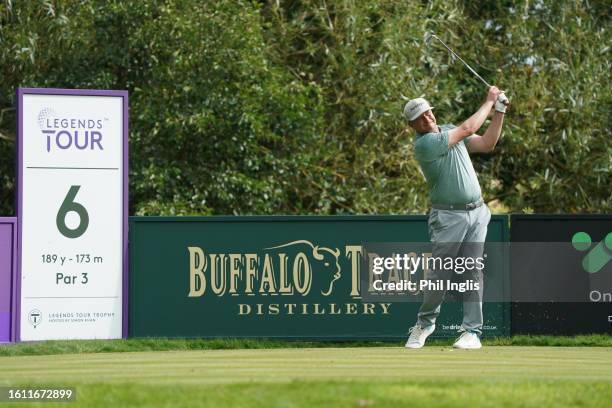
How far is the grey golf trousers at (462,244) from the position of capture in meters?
9.53

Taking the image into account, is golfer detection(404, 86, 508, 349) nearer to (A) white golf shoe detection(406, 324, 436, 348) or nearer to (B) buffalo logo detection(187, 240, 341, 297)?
(A) white golf shoe detection(406, 324, 436, 348)

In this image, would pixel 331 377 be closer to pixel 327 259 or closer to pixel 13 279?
pixel 327 259

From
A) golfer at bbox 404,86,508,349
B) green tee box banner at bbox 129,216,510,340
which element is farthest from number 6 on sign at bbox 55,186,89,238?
golfer at bbox 404,86,508,349

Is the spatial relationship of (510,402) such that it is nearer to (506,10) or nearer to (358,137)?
(358,137)

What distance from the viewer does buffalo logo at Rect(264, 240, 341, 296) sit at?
11.3 metres

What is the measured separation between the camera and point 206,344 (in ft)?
36.4

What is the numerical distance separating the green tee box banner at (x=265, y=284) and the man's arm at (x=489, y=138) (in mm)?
1627

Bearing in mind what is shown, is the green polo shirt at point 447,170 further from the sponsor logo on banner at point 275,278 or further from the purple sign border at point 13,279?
the purple sign border at point 13,279

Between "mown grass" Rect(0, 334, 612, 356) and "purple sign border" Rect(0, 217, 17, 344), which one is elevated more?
"purple sign border" Rect(0, 217, 17, 344)

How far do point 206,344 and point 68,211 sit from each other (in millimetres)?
1848

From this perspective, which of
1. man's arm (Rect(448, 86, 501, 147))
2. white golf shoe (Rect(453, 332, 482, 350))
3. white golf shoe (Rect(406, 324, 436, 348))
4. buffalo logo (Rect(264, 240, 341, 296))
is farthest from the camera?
buffalo logo (Rect(264, 240, 341, 296))

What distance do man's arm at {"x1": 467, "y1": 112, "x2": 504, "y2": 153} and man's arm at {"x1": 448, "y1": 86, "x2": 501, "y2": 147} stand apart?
12cm

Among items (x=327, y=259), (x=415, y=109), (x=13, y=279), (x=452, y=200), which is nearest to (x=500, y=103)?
(x=415, y=109)

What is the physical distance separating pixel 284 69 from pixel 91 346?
9.51 metres
